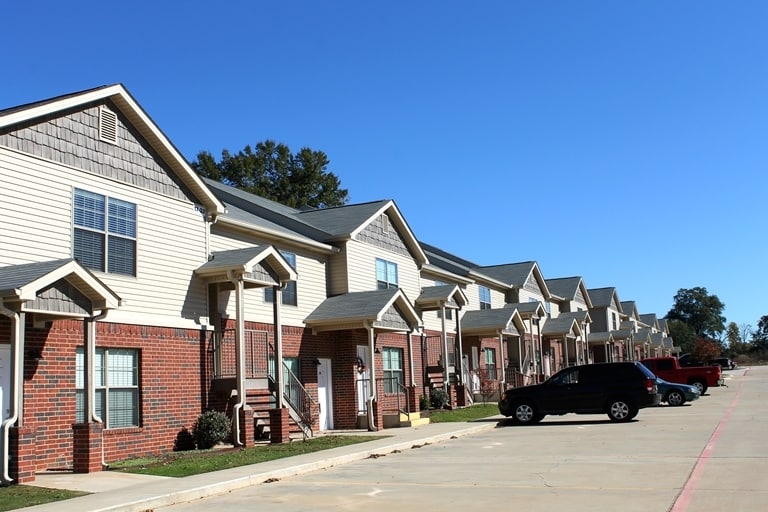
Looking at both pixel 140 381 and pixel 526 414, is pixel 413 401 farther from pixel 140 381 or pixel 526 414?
pixel 140 381

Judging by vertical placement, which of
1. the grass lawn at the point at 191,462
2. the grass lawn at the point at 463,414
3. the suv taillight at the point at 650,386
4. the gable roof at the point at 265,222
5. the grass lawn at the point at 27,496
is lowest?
the grass lawn at the point at 463,414

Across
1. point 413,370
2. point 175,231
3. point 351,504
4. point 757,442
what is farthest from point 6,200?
point 413,370

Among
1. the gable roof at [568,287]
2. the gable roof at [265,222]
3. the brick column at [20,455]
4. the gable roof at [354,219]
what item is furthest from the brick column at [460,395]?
the gable roof at [568,287]

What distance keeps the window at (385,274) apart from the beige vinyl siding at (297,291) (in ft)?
9.50

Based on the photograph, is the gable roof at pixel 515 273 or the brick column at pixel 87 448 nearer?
the brick column at pixel 87 448

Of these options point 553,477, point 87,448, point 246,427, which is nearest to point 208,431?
point 246,427

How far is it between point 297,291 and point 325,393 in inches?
140

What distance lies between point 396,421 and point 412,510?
50.3 ft

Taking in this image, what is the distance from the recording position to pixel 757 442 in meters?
17.2

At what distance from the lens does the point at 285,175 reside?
68.6 metres

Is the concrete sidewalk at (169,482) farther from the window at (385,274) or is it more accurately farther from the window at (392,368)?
the window at (385,274)

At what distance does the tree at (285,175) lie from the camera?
6550 centimetres

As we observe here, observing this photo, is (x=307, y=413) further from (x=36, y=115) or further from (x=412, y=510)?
(x=412, y=510)

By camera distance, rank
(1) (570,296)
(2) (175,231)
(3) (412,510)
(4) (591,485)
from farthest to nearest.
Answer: (1) (570,296) < (2) (175,231) < (4) (591,485) < (3) (412,510)
